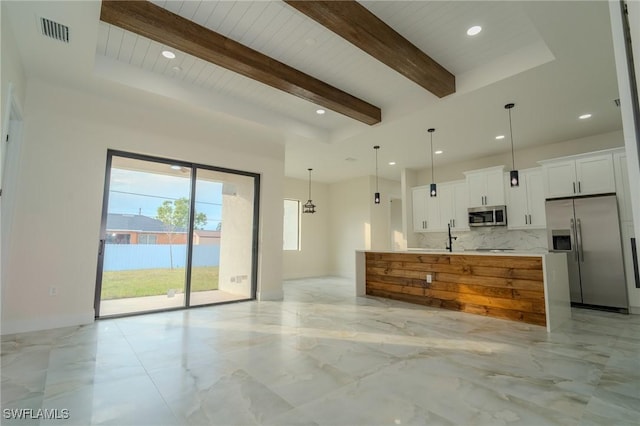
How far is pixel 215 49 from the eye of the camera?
10.4 ft

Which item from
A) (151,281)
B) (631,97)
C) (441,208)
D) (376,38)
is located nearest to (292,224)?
(441,208)

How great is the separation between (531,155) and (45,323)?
327 inches

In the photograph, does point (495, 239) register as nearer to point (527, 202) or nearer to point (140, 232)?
point (527, 202)

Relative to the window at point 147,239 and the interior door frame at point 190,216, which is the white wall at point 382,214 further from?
the window at point 147,239

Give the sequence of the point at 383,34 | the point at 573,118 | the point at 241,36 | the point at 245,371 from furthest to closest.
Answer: the point at 573,118
the point at 241,36
the point at 383,34
the point at 245,371

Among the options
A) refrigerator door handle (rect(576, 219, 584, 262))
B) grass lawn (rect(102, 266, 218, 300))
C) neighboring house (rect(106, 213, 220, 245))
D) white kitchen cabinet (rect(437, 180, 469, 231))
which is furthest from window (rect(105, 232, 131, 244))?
refrigerator door handle (rect(576, 219, 584, 262))

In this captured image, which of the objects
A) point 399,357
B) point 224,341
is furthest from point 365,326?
point 224,341

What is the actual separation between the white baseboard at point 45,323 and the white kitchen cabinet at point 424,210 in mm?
6583

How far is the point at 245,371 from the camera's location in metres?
2.44

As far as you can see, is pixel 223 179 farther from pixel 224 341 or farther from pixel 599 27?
pixel 599 27

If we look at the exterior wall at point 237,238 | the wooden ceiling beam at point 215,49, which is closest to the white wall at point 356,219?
the exterior wall at point 237,238

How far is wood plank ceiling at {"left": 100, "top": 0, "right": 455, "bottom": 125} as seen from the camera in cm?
272

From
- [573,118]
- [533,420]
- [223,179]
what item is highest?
[573,118]

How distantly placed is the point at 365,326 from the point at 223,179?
3358 mm
